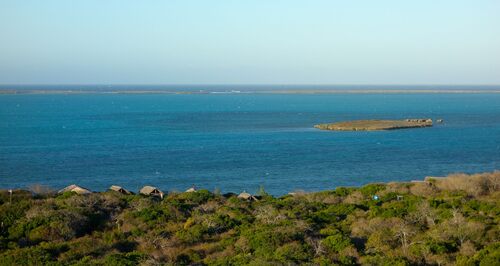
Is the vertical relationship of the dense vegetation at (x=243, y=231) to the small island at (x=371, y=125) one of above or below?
above

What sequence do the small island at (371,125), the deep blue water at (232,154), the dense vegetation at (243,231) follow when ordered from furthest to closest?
the small island at (371,125) < the deep blue water at (232,154) < the dense vegetation at (243,231)

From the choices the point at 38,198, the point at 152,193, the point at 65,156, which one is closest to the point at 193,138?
the point at 65,156

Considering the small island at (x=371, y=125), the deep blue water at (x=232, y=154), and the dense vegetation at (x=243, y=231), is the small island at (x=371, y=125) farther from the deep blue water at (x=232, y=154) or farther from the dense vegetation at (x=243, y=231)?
the dense vegetation at (x=243, y=231)

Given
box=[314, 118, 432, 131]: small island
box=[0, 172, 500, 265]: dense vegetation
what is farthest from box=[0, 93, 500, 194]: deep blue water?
box=[0, 172, 500, 265]: dense vegetation

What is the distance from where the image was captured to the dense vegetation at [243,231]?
1738 cm

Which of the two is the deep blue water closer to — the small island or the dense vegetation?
the small island

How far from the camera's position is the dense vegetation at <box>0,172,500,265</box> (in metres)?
17.4

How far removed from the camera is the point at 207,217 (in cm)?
2267

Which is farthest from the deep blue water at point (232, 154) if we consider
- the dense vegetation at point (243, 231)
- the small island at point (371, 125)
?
the dense vegetation at point (243, 231)

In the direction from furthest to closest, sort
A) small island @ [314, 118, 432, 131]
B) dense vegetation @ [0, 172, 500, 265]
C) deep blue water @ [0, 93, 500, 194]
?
small island @ [314, 118, 432, 131] < deep blue water @ [0, 93, 500, 194] < dense vegetation @ [0, 172, 500, 265]

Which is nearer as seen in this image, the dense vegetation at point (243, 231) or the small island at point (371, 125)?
the dense vegetation at point (243, 231)

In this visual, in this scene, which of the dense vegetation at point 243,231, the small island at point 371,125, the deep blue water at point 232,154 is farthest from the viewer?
the small island at point 371,125

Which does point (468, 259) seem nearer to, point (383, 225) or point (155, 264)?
point (383, 225)

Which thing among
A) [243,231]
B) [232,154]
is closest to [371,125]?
[232,154]
